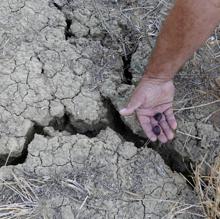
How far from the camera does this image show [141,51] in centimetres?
279

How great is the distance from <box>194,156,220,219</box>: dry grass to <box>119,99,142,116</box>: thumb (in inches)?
14.8

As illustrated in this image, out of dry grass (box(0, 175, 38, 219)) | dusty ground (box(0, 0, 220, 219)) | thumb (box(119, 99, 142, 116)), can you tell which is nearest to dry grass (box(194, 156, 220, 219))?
dusty ground (box(0, 0, 220, 219))

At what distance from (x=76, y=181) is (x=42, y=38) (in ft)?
2.60

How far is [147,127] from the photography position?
A: 251 cm

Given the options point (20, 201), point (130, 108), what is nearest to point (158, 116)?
point (130, 108)

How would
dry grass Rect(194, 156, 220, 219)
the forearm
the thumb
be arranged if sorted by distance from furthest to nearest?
the thumb < dry grass Rect(194, 156, 220, 219) < the forearm

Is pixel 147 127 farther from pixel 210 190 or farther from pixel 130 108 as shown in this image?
pixel 210 190

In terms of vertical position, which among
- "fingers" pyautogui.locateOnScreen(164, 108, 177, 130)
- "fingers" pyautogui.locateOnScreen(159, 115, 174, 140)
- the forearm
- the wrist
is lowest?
"fingers" pyautogui.locateOnScreen(159, 115, 174, 140)

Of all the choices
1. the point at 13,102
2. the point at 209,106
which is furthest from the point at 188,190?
the point at 13,102

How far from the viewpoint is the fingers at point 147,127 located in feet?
8.20

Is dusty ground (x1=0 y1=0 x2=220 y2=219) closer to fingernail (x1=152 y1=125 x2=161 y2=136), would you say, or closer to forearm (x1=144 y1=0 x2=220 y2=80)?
fingernail (x1=152 y1=125 x2=161 y2=136)

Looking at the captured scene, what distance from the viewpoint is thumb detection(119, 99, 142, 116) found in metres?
2.46

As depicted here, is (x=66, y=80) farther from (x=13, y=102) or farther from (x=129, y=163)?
(x=129, y=163)

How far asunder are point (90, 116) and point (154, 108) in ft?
0.96
